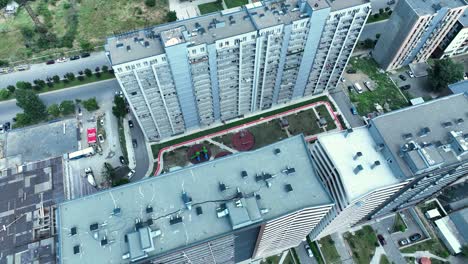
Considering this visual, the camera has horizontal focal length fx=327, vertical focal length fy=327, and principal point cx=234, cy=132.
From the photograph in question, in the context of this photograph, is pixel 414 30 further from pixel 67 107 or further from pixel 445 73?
pixel 67 107

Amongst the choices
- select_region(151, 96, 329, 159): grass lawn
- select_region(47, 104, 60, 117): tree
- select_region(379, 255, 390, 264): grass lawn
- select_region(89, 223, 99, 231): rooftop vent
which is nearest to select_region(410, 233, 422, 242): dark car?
Result: select_region(379, 255, 390, 264): grass lawn

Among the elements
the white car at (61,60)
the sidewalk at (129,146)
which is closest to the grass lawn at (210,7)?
the white car at (61,60)

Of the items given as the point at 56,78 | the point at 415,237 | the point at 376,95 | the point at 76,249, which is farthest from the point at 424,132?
the point at 56,78

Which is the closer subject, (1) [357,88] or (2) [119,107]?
(2) [119,107]

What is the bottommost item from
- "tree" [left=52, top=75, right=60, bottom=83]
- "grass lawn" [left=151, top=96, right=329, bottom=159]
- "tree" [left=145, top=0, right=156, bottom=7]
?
"grass lawn" [left=151, top=96, right=329, bottom=159]

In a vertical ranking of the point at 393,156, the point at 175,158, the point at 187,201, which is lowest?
the point at 393,156

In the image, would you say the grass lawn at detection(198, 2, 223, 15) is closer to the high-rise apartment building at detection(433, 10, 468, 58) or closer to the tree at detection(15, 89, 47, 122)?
the tree at detection(15, 89, 47, 122)
